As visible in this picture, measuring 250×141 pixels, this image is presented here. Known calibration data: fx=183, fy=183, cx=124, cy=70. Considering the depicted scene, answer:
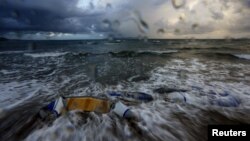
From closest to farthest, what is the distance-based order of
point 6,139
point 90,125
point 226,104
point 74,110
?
1. point 6,139
2. point 90,125
3. point 74,110
4. point 226,104

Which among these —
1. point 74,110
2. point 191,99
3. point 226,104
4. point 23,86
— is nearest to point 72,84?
point 23,86

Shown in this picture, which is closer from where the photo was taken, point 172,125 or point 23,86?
point 172,125

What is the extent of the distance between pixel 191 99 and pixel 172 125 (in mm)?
2484

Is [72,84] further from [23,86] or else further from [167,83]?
[167,83]

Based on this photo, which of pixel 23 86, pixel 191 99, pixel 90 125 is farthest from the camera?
pixel 23 86

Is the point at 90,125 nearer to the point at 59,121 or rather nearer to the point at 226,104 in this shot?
the point at 59,121

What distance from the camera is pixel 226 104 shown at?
6.68m

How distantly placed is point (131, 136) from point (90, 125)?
4.32 ft

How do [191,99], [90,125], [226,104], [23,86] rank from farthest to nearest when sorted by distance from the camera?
[23,86] → [191,99] → [226,104] → [90,125]

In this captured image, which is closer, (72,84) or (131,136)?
(131,136)

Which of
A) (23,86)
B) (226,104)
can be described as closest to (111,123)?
(226,104)

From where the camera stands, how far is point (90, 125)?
5320mm

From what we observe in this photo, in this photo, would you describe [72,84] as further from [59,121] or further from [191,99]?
[191,99]

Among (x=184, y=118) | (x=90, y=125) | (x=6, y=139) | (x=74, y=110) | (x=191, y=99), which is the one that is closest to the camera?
(x=6, y=139)
